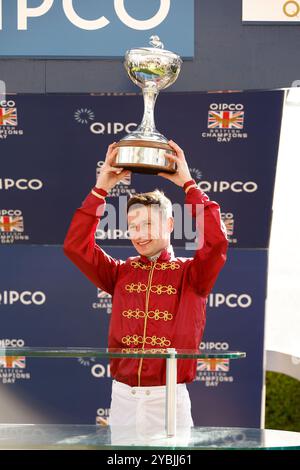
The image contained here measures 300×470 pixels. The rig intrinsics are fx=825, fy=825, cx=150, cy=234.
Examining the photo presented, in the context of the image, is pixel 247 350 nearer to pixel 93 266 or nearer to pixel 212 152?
pixel 212 152

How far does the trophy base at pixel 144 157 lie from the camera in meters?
2.95

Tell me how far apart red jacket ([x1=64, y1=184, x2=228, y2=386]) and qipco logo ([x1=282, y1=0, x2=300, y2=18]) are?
63.4 inches

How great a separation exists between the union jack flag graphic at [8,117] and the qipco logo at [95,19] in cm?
49

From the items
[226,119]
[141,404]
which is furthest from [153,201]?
[226,119]

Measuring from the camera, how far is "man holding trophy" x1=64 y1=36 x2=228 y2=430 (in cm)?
293

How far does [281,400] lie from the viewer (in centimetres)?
553

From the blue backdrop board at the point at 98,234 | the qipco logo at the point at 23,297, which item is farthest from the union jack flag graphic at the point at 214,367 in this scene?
the qipco logo at the point at 23,297

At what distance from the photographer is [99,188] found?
9.76ft

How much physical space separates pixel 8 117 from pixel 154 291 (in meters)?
1.73

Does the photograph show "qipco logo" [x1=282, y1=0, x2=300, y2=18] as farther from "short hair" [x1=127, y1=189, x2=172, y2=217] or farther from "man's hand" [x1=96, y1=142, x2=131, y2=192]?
"man's hand" [x1=96, y1=142, x2=131, y2=192]

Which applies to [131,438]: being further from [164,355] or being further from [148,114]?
[148,114]

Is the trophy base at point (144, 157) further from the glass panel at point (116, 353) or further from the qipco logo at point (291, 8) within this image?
the qipco logo at point (291, 8)
